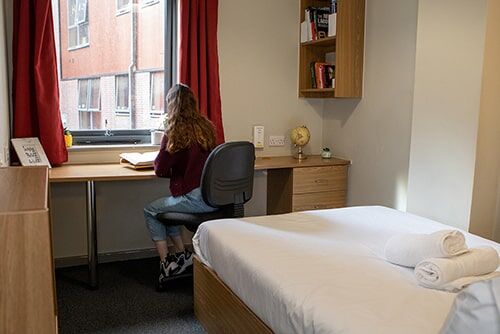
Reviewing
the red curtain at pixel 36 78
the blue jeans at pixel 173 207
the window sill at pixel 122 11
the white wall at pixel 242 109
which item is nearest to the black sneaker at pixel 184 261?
the blue jeans at pixel 173 207

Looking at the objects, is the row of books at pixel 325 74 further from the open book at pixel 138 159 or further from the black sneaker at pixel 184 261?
the black sneaker at pixel 184 261

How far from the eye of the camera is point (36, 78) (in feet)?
10.6

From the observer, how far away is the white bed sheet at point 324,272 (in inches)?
58.1

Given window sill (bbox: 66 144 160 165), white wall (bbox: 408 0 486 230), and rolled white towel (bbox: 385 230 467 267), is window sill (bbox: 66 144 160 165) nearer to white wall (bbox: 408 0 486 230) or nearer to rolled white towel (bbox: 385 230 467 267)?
white wall (bbox: 408 0 486 230)

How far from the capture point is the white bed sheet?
1.47m

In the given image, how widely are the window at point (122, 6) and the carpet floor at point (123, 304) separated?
1916 mm

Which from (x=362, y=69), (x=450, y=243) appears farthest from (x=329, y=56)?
(x=450, y=243)

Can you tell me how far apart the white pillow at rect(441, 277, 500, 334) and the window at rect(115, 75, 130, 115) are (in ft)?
10.4

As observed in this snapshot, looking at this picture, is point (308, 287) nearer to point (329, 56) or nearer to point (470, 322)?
point (470, 322)

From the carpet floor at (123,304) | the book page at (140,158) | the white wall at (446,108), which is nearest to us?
the carpet floor at (123,304)

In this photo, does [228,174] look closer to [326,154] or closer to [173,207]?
[173,207]

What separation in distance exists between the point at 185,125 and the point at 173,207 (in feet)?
1.69

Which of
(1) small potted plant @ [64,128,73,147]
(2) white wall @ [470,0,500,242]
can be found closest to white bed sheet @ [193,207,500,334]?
(2) white wall @ [470,0,500,242]

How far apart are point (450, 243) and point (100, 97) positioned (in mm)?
2823
